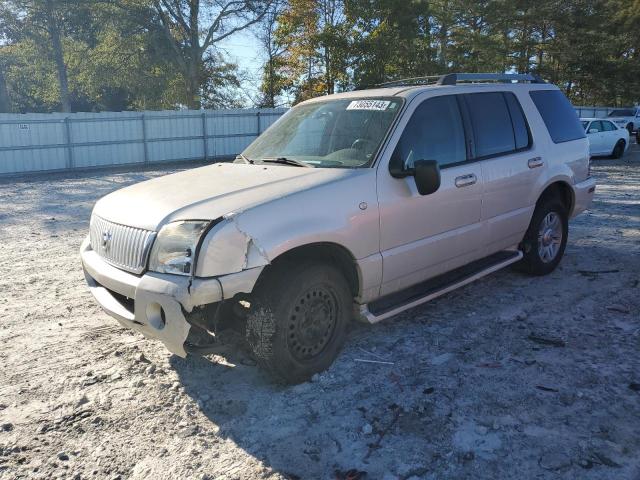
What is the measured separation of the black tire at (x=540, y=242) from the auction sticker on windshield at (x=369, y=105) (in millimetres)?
2183

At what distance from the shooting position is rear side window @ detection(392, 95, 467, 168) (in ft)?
13.7

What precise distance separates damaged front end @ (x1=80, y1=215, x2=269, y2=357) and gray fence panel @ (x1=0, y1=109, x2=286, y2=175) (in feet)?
53.5

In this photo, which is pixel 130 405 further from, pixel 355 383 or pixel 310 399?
pixel 355 383

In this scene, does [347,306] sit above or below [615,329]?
above

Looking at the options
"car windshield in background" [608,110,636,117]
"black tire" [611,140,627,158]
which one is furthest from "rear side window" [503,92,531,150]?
"car windshield in background" [608,110,636,117]

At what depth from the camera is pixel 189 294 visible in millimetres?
3082

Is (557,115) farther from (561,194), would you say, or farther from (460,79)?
(460,79)

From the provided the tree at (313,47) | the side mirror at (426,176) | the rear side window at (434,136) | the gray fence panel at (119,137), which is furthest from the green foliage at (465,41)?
the side mirror at (426,176)

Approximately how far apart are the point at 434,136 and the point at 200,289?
7.75 feet

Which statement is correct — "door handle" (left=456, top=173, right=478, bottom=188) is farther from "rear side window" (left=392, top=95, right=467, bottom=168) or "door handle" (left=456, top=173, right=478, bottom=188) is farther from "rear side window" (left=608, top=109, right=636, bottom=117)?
"rear side window" (left=608, top=109, right=636, bottom=117)

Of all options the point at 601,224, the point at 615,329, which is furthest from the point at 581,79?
the point at 615,329

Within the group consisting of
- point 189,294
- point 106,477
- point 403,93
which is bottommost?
point 106,477

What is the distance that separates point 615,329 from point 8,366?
472 cm

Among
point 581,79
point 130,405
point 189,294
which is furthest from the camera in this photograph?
point 581,79
